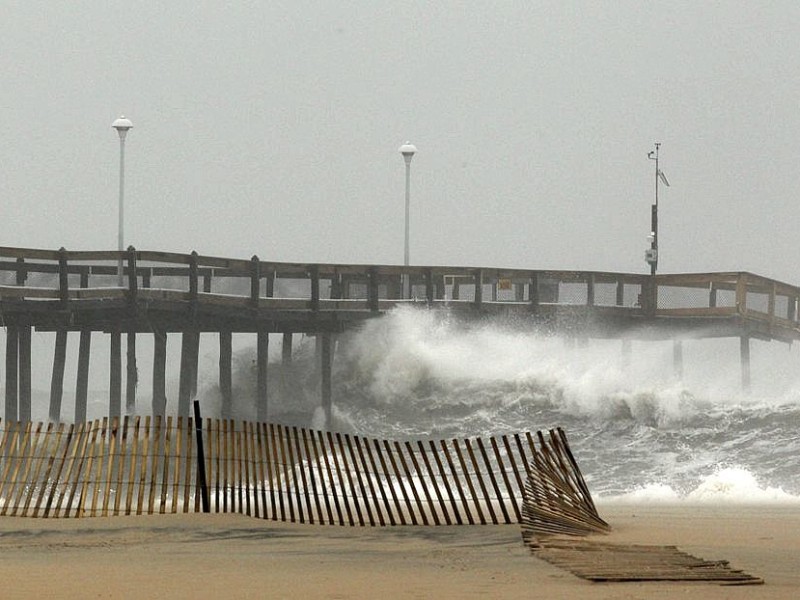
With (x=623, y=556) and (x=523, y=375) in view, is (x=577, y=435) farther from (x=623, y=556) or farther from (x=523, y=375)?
(x=623, y=556)

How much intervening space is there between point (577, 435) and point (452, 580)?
27.2 m

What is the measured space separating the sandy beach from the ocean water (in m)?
17.1

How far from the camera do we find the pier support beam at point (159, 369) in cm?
4266

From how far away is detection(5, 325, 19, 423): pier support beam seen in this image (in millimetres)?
41469

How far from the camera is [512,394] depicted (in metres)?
45.7

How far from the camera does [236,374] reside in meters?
49.1

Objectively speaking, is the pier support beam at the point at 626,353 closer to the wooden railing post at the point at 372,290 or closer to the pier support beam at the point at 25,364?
the wooden railing post at the point at 372,290

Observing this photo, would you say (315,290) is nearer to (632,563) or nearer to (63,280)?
(63,280)

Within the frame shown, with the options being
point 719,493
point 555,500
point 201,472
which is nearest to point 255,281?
point 719,493

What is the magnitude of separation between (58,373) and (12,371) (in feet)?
4.98

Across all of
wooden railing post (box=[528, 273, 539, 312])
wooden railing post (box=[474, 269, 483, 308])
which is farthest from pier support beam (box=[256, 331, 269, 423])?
wooden railing post (box=[528, 273, 539, 312])

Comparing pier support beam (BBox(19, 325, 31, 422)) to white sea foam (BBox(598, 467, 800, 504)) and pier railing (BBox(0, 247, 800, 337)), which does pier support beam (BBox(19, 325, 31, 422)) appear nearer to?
pier railing (BBox(0, 247, 800, 337))

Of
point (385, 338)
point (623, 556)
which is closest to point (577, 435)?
point (385, 338)

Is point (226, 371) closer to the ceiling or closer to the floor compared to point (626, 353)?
closer to the floor
